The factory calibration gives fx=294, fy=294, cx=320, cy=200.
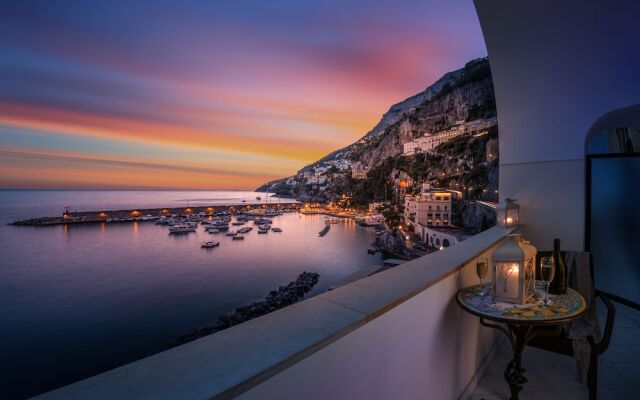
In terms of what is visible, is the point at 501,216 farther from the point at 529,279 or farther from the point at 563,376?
the point at 529,279

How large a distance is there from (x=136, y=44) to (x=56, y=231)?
1198 inches

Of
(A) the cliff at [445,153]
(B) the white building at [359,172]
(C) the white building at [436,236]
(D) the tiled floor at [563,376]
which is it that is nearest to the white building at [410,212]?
(C) the white building at [436,236]

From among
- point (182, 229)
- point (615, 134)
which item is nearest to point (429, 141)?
point (182, 229)

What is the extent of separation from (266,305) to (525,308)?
13.2 metres

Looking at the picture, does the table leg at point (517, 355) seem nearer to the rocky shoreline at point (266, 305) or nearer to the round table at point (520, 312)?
the round table at point (520, 312)

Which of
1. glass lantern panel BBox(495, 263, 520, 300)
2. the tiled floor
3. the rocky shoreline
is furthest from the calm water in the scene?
glass lantern panel BBox(495, 263, 520, 300)

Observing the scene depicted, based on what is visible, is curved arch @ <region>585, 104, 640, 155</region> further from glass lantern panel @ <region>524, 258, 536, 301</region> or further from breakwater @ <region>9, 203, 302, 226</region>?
breakwater @ <region>9, 203, 302, 226</region>

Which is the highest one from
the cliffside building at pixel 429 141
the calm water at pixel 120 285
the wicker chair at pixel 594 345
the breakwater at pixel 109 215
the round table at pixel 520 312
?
the cliffside building at pixel 429 141

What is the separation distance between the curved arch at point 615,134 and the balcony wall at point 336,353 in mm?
2643

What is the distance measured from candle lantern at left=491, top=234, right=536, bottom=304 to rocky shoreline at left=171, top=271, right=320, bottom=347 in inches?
384

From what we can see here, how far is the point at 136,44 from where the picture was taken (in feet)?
48.1

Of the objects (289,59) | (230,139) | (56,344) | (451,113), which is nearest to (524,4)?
(289,59)

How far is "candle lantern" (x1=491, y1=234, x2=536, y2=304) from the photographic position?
1.49 m

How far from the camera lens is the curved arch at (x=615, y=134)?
2.93m
